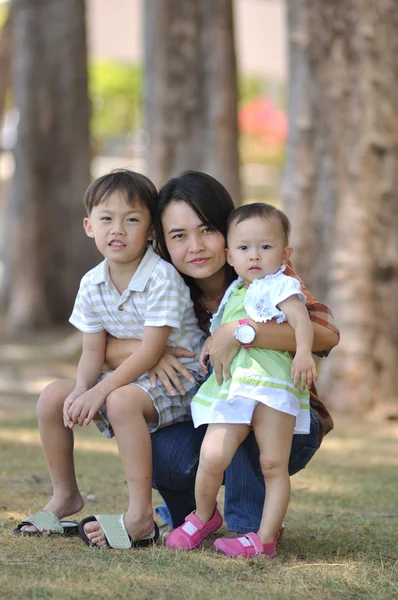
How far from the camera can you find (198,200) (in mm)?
3646

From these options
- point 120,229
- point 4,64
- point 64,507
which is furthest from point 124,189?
point 4,64

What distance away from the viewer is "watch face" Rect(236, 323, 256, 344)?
133 inches

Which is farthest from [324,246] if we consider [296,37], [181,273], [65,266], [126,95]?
[126,95]

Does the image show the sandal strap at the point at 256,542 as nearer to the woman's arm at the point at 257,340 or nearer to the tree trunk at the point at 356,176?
the woman's arm at the point at 257,340

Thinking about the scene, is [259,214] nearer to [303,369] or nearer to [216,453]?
[303,369]

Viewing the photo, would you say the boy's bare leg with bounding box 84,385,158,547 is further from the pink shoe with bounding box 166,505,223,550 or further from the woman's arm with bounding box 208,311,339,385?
the woman's arm with bounding box 208,311,339,385

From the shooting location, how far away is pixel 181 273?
12.3 ft

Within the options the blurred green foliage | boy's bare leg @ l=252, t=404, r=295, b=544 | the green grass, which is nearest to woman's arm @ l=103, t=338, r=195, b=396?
boy's bare leg @ l=252, t=404, r=295, b=544

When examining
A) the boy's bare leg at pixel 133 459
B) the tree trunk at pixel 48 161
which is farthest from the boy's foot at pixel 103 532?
the tree trunk at pixel 48 161

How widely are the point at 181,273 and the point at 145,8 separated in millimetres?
7341

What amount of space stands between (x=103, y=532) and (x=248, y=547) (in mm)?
490

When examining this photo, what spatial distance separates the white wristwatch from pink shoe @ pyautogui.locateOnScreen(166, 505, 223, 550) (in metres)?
0.60

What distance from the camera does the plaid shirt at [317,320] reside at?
353 cm

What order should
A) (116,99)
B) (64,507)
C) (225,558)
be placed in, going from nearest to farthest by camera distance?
(225,558)
(64,507)
(116,99)
